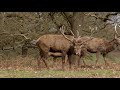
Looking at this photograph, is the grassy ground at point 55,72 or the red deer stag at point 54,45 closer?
the grassy ground at point 55,72

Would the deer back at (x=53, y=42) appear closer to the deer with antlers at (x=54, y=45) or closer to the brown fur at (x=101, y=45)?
the deer with antlers at (x=54, y=45)

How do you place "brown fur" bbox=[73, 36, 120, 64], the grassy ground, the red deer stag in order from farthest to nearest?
"brown fur" bbox=[73, 36, 120, 64] → the red deer stag → the grassy ground

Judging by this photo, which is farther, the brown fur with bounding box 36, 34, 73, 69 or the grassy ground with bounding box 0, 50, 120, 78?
the brown fur with bounding box 36, 34, 73, 69

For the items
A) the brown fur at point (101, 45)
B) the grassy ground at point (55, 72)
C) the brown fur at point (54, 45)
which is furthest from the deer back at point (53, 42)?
the brown fur at point (101, 45)

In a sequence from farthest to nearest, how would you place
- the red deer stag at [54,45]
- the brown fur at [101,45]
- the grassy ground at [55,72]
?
1. the brown fur at [101,45]
2. the red deer stag at [54,45]
3. the grassy ground at [55,72]

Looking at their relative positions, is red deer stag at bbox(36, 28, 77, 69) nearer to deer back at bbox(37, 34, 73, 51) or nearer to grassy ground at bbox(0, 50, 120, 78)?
deer back at bbox(37, 34, 73, 51)

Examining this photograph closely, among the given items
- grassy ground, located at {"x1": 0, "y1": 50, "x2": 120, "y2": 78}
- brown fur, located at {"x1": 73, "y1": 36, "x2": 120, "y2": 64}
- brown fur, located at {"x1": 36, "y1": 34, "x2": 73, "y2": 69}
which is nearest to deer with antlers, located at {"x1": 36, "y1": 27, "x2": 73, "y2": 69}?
brown fur, located at {"x1": 36, "y1": 34, "x2": 73, "y2": 69}

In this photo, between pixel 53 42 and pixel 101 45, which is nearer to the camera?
pixel 53 42

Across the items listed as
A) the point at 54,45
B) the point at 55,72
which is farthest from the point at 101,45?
the point at 55,72

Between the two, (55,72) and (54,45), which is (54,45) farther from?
(55,72)

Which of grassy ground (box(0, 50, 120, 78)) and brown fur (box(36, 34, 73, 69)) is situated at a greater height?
brown fur (box(36, 34, 73, 69))

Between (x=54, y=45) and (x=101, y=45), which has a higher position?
(x=54, y=45)

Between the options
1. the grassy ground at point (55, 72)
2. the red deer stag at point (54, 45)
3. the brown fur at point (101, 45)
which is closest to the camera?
the grassy ground at point (55, 72)
